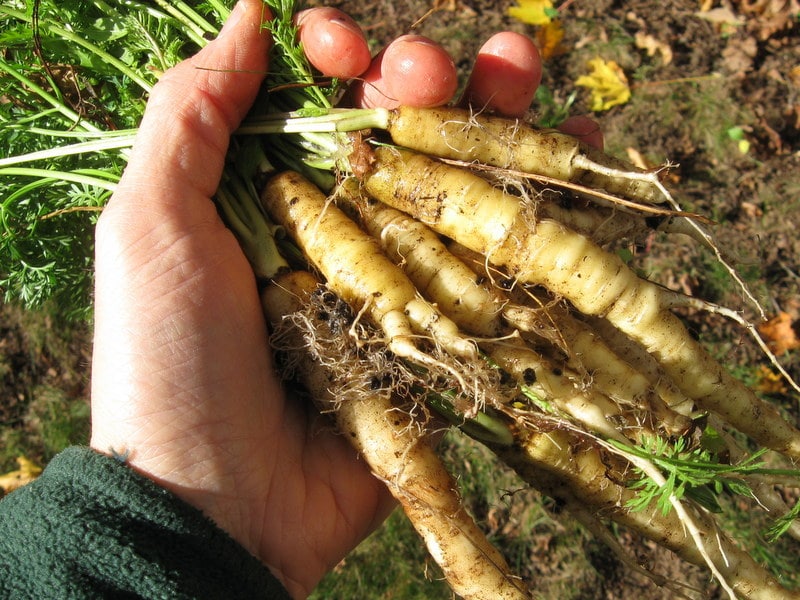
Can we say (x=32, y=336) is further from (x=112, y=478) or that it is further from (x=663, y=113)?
(x=663, y=113)

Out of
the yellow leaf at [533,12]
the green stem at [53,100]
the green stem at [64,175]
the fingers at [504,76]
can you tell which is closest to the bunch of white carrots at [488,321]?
the fingers at [504,76]

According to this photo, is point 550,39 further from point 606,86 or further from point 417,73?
point 417,73

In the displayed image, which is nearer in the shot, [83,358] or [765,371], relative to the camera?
[765,371]

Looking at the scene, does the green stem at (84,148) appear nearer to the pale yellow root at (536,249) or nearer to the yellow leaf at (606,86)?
the pale yellow root at (536,249)

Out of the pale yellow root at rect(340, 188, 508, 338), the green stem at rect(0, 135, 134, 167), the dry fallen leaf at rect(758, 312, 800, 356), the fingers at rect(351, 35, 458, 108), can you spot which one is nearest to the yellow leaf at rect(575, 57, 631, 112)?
the dry fallen leaf at rect(758, 312, 800, 356)

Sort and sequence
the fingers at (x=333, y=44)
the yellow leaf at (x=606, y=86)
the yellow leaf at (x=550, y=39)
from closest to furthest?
the fingers at (x=333, y=44)
the yellow leaf at (x=606, y=86)
the yellow leaf at (x=550, y=39)

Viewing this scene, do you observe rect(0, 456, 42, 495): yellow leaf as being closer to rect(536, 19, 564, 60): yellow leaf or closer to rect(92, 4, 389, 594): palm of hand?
rect(92, 4, 389, 594): palm of hand

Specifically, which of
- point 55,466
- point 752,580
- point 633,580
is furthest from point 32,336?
point 752,580

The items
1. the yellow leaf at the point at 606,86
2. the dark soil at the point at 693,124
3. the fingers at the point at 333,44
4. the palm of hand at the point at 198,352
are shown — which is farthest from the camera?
the yellow leaf at the point at 606,86
